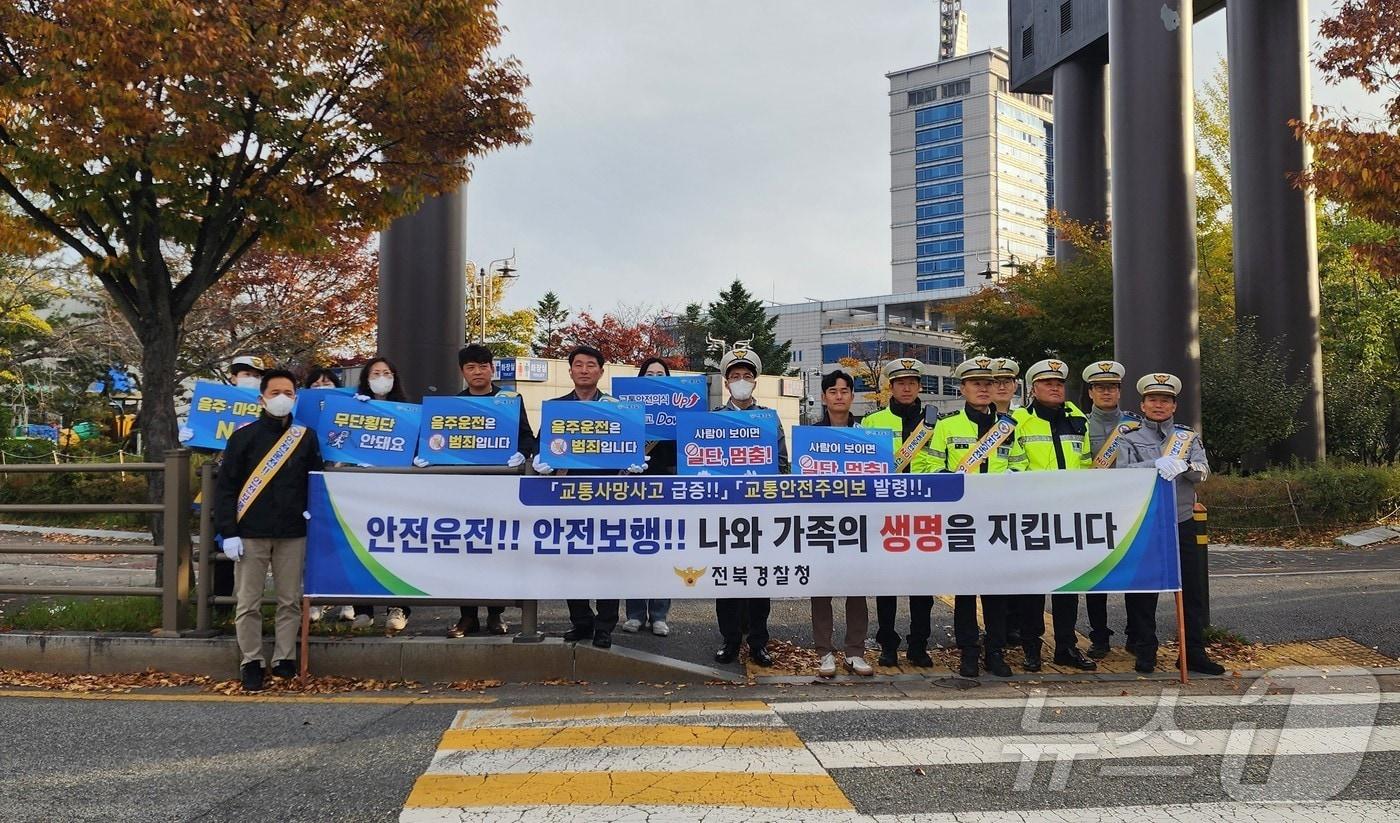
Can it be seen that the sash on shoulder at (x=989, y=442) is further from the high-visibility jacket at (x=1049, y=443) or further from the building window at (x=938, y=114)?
the building window at (x=938, y=114)

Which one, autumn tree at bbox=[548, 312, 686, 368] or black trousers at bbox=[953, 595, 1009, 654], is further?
autumn tree at bbox=[548, 312, 686, 368]

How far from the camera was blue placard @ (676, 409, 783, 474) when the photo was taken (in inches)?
253

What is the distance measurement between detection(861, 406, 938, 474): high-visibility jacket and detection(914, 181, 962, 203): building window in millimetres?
134900

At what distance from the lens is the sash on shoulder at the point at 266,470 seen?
5879 millimetres

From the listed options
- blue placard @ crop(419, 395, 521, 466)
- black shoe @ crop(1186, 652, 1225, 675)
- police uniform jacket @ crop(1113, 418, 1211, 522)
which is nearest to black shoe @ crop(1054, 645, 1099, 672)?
black shoe @ crop(1186, 652, 1225, 675)

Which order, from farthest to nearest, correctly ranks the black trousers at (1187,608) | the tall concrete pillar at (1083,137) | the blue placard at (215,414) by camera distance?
1. the tall concrete pillar at (1083,137)
2. the blue placard at (215,414)
3. the black trousers at (1187,608)

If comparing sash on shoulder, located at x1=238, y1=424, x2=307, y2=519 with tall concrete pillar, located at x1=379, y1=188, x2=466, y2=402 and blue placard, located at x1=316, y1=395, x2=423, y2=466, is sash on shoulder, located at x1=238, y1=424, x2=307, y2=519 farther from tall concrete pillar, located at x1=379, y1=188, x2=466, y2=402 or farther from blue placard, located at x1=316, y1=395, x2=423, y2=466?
tall concrete pillar, located at x1=379, y1=188, x2=466, y2=402

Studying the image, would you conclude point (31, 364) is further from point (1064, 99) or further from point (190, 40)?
point (1064, 99)

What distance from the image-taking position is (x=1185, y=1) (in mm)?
16859

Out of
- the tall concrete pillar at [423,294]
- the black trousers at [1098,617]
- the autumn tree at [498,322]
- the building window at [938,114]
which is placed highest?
the building window at [938,114]

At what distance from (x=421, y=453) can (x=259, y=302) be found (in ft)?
66.3

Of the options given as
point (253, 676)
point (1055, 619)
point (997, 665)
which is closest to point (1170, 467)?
point (1055, 619)

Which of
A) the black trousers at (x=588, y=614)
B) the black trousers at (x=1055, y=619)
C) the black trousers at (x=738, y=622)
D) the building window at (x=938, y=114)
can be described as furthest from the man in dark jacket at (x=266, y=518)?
the building window at (x=938, y=114)

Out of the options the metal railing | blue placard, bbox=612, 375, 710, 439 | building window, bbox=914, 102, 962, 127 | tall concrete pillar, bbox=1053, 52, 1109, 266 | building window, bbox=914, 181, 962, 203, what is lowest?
the metal railing
